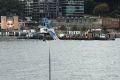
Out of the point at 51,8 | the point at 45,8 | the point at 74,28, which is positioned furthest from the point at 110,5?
the point at 45,8

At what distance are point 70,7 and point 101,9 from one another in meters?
13.6

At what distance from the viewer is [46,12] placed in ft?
368

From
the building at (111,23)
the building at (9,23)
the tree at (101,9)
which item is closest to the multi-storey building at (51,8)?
the tree at (101,9)

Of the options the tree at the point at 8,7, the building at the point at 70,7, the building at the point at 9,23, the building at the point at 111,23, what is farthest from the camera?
the building at the point at 70,7

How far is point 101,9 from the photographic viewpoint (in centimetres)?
9838

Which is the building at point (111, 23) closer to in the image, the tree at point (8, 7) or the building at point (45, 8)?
the tree at point (8, 7)

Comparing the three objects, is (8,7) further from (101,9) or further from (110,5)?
(110,5)

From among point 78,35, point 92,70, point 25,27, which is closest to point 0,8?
point 25,27

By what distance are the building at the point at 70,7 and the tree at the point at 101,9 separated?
9.05 metres

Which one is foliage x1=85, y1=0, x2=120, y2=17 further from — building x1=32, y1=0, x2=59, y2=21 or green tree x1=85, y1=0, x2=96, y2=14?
building x1=32, y1=0, x2=59, y2=21

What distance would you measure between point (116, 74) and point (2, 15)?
7040 centimetres

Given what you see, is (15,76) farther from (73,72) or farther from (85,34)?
(85,34)

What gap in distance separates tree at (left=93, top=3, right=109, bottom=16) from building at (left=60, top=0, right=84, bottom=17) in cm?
905

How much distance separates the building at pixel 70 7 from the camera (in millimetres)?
110669
